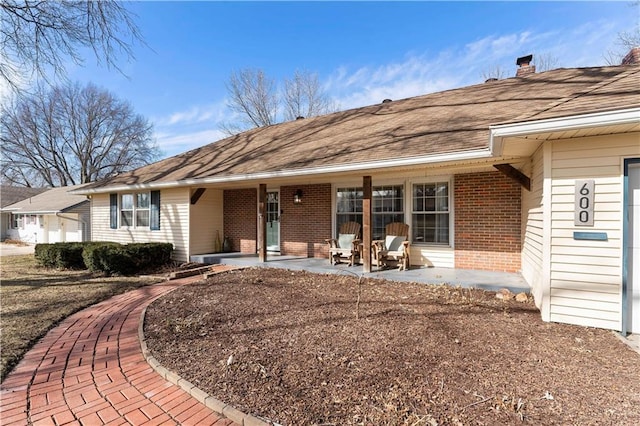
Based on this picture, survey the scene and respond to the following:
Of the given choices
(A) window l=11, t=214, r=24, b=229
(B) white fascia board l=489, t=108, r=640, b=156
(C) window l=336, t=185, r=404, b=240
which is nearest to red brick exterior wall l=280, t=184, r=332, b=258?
(C) window l=336, t=185, r=404, b=240

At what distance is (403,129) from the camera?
7.98 meters

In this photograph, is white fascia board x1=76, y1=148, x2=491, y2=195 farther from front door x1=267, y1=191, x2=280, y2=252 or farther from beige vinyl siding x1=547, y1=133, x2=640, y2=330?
front door x1=267, y1=191, x2=280, y2=252

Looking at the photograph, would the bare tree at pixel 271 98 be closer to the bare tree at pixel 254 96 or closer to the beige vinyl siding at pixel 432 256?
the bare tree at pixel 254 96

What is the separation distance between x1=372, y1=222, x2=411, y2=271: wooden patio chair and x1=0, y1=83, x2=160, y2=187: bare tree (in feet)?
116

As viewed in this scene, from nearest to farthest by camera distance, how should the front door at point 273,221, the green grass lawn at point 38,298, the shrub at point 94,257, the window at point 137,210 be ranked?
the green grass lawn at point 38,298 < the shrub at point 94,257 < the front door at point 273,221 < the window at point 137,210

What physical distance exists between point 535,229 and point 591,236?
0.98 metres

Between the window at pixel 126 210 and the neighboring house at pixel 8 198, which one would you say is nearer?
the window at pixel 126 210

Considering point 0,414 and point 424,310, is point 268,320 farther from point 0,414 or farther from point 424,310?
point 0,414

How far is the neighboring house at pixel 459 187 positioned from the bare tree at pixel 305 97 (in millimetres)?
12713

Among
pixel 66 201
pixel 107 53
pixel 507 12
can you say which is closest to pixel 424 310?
pixel 107 53

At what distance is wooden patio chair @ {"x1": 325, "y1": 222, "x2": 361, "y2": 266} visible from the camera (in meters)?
8.10

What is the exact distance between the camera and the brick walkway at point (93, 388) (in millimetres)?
2562

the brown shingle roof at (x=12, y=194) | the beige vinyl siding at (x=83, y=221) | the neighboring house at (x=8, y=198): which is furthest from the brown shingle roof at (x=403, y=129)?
the brown shingle roof at (x=12, y=194)

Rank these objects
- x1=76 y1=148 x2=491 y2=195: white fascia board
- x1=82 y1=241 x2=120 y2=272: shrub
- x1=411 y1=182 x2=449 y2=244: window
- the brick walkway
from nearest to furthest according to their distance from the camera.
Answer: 1. the brick walkway
2. x1=76 y1=148 x2=491 y2=195: white fascia board
3. x1=411 y1=182 x2=449 y2=244: window
4. x1=82 y1=241 x2=120 y2=272: shrub
